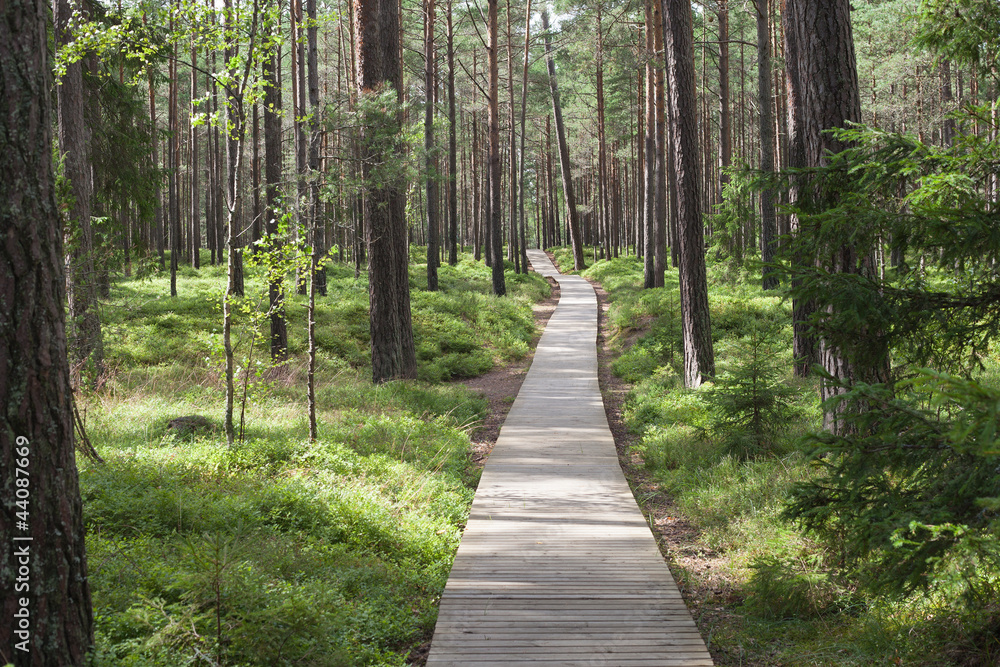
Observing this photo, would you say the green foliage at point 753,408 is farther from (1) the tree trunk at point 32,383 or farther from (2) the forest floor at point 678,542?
(1) the tree trunk at point 32,383

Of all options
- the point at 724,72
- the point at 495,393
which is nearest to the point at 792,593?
the point at 495,393

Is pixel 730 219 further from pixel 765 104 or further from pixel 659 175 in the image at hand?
pixel 659 175

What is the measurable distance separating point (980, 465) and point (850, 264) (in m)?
3.04

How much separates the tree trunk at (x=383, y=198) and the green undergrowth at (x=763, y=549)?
4.18 metres

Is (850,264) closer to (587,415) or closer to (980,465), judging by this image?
(980,465)

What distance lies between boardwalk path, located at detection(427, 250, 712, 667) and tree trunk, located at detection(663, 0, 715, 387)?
268 cm

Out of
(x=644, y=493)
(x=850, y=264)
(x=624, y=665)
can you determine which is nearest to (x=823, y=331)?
(x=850, y=264)

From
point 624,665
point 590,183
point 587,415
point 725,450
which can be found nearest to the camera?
point 624,665

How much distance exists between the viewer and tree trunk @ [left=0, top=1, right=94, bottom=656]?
2.80 meters

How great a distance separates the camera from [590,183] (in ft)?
188

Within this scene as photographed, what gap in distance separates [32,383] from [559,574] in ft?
12.3

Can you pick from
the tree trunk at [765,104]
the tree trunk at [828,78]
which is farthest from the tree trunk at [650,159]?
the tree trunk at [828,78]

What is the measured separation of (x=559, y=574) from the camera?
17.0ft

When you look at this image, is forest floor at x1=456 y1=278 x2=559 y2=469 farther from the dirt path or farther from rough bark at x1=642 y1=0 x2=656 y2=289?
rough bark at x1=642 y1=0 x2=656 y2=289
